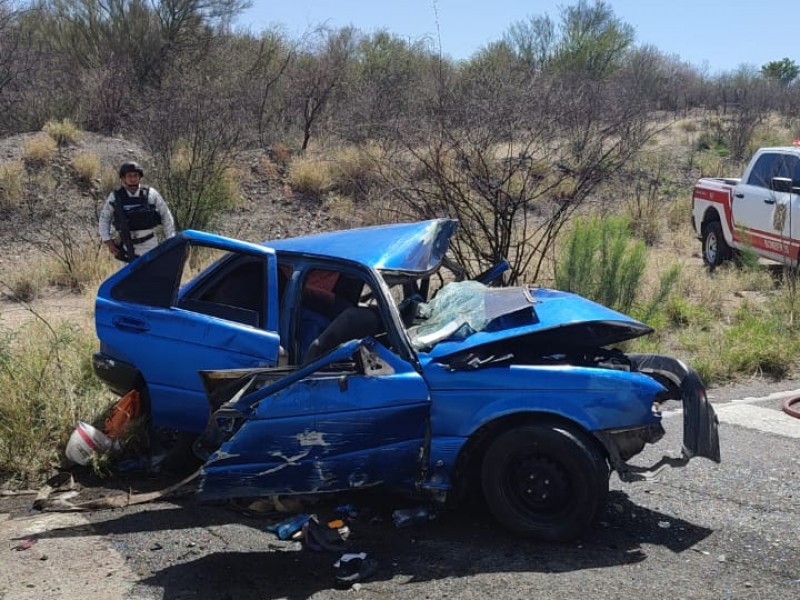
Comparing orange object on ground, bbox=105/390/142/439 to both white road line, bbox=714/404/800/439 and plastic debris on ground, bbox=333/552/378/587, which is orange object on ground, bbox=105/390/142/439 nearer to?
plastic debris on ground, bbox=333/552/378/587

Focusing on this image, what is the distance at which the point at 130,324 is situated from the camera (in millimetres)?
5840

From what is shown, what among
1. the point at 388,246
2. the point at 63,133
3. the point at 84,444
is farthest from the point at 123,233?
the point at 63,133

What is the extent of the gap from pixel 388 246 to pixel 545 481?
1740 millimetres

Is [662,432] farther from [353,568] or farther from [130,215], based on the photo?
[130,215]

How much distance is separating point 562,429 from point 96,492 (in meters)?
2.89

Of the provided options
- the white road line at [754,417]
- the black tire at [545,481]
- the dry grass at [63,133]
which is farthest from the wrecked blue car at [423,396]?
the dry grass at [63,133]

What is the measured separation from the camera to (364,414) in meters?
4.95

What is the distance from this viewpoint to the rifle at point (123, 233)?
8.72 meters

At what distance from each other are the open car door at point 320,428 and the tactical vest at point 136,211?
4269 mm

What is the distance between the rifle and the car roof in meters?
3.05

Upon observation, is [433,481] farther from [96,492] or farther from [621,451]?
[96,492]

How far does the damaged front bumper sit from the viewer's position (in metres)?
4.94

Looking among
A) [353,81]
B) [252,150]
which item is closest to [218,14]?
[353,81]

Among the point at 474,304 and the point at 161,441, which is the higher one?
the point at 474,304
